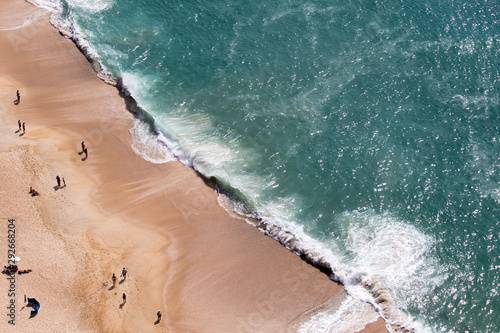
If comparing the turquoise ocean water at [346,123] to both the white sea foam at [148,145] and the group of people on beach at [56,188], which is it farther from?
the group of people on beach at [56,188]

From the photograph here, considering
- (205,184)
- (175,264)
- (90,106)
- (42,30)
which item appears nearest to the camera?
(175,264)

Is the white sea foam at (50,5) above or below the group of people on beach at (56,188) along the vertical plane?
above

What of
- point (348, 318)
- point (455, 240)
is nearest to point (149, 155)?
point (348, 318)

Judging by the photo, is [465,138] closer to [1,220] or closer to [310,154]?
[310,154]

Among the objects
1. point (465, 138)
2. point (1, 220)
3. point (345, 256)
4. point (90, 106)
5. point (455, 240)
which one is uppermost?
point (465, 138)

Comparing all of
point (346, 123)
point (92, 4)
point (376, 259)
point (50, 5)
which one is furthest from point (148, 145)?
point (50, 5)

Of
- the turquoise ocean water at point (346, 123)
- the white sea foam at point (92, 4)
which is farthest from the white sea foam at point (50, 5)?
the white sea foam at point (92, 4)

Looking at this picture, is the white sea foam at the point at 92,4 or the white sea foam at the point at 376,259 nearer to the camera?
the white sea foam at the point at 376,259

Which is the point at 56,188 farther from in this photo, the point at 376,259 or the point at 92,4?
the point at 92,4
